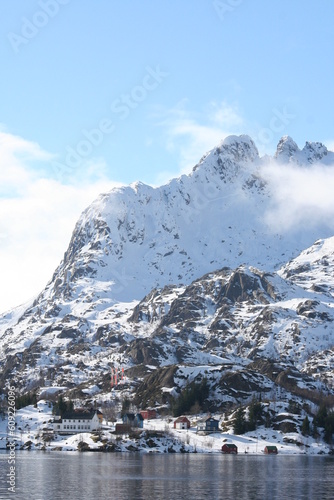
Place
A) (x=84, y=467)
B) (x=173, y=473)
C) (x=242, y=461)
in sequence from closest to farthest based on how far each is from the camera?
(x=173, y=473) → (x=84, y=467) → (x=242, y=461)

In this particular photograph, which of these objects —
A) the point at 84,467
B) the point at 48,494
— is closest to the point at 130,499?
the point at 48,494

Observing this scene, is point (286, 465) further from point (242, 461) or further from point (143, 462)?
point (143, 462)

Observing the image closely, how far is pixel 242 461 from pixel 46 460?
4896cm

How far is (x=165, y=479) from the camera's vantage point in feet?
459

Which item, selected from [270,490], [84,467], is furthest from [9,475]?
[270,490]

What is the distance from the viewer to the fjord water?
119 m

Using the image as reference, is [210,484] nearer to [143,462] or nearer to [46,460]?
[143,462]

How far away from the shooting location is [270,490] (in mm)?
125625

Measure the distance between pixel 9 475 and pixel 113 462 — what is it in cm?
4439

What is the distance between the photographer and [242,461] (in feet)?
637

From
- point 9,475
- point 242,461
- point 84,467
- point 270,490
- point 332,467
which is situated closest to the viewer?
point 270,490

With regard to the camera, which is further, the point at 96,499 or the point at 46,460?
the point at 46,460

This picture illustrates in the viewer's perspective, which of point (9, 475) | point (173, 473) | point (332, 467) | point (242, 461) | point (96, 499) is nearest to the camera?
point (96, 499)

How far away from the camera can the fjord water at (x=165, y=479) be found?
119m
